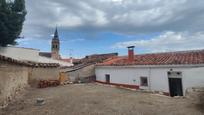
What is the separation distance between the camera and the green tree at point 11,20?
22.5m

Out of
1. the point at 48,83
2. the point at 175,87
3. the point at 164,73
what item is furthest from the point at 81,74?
the point at 175,87

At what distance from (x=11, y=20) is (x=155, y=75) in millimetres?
17518

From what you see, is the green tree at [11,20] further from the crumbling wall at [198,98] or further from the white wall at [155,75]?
the crumbling wall at [198,98]

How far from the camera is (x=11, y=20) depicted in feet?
76.1

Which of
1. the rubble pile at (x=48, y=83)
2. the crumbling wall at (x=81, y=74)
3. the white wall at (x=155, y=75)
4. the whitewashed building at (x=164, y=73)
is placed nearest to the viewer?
the white wall at (x=155, y=75)

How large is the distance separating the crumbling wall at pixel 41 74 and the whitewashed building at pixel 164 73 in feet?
21.5

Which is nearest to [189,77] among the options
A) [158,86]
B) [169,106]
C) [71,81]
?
[158,86]

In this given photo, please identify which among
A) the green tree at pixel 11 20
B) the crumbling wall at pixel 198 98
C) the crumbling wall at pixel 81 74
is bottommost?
the crumbling wall at pixel 198 98

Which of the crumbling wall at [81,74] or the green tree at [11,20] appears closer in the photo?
the green tree at [11,20]

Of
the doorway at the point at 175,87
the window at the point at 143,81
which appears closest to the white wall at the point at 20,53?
the window at the point at 143,81

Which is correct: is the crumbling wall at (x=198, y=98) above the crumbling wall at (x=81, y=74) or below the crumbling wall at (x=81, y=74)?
below

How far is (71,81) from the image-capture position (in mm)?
24188

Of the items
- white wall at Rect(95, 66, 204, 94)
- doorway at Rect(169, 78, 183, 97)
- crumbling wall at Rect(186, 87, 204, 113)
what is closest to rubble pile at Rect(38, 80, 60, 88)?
white wall at Rect(95, 66, 204, 94)

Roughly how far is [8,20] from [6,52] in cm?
408
